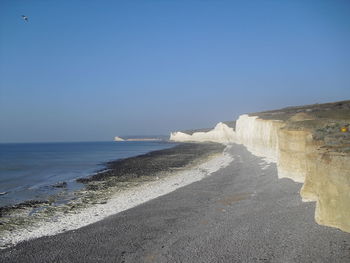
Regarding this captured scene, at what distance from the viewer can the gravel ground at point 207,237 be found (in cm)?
632

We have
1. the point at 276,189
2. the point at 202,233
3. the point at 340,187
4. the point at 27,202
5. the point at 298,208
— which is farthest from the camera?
the point at 27,202

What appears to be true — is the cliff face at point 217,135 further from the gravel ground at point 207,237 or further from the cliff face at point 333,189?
the cliff face at point 333,189

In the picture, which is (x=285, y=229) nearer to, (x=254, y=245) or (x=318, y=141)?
(x=254, y=245)

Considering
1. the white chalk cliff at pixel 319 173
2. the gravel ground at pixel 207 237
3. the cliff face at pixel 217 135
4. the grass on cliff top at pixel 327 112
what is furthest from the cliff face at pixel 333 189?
the cliff face at pixel 217 135

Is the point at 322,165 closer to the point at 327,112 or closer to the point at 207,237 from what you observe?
the point at 207,237

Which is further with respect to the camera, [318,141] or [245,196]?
[245,196]

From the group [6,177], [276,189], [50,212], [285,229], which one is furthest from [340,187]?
[6,177]

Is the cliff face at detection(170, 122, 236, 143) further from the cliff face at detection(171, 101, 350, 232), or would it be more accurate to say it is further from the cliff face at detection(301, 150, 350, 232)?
the cliff face at detection(301, 150, 350, 232)

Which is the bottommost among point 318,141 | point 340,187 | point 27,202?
point 27,202

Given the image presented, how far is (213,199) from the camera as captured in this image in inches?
473

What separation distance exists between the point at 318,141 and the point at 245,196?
4.30 meters

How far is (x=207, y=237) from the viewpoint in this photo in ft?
25.0

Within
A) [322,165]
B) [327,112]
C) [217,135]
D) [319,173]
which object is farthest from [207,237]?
[217,135]

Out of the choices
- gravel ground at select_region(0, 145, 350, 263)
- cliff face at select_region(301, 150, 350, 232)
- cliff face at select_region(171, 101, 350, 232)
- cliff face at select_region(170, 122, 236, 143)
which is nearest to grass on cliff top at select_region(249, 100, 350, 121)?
cliff face at select_region(171, 101, 350, 232)
